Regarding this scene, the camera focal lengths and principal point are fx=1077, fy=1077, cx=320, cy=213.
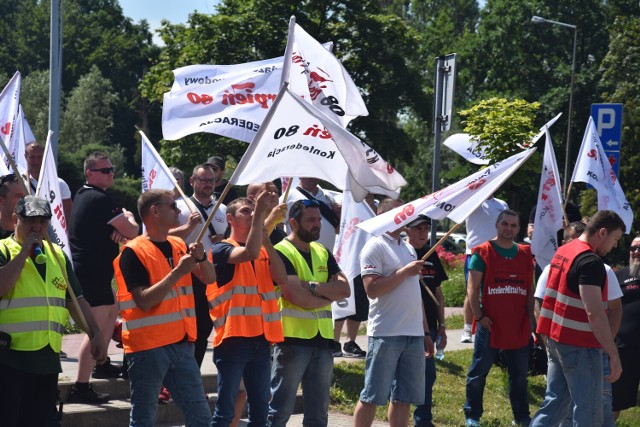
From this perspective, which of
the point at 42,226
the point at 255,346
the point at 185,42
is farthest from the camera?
the point at 185,42

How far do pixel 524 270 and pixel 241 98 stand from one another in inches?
119

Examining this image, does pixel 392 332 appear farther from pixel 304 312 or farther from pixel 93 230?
pixel 93 230

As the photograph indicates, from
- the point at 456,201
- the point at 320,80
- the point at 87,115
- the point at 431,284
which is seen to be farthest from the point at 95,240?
the point at 87,115

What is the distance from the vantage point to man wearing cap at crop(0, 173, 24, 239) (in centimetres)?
684

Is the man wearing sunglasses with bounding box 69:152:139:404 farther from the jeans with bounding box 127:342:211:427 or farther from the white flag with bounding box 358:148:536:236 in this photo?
the white flag with bounding box 358:148:536:236

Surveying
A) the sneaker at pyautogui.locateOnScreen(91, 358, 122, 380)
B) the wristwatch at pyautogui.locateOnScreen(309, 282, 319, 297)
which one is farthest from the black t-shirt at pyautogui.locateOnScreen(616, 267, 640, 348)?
the sneaker at pyautogui.locateOnScreen(91, 358, 122, 380)

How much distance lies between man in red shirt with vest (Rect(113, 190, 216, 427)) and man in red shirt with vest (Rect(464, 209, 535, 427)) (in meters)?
3.66

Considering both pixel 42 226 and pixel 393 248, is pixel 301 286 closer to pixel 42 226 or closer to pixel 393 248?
pixel 393 248

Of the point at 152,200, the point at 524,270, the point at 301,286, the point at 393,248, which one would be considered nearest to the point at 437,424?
the point at 524,270

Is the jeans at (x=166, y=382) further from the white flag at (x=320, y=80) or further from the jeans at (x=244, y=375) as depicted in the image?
the white flag at (x=320, y=80)

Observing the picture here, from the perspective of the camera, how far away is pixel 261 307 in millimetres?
7297

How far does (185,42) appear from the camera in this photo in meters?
41.9

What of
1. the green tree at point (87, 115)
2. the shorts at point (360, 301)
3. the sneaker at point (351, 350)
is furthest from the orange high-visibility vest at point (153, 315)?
the green tree at point (87, 115)

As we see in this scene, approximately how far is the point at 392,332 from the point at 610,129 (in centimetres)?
512
